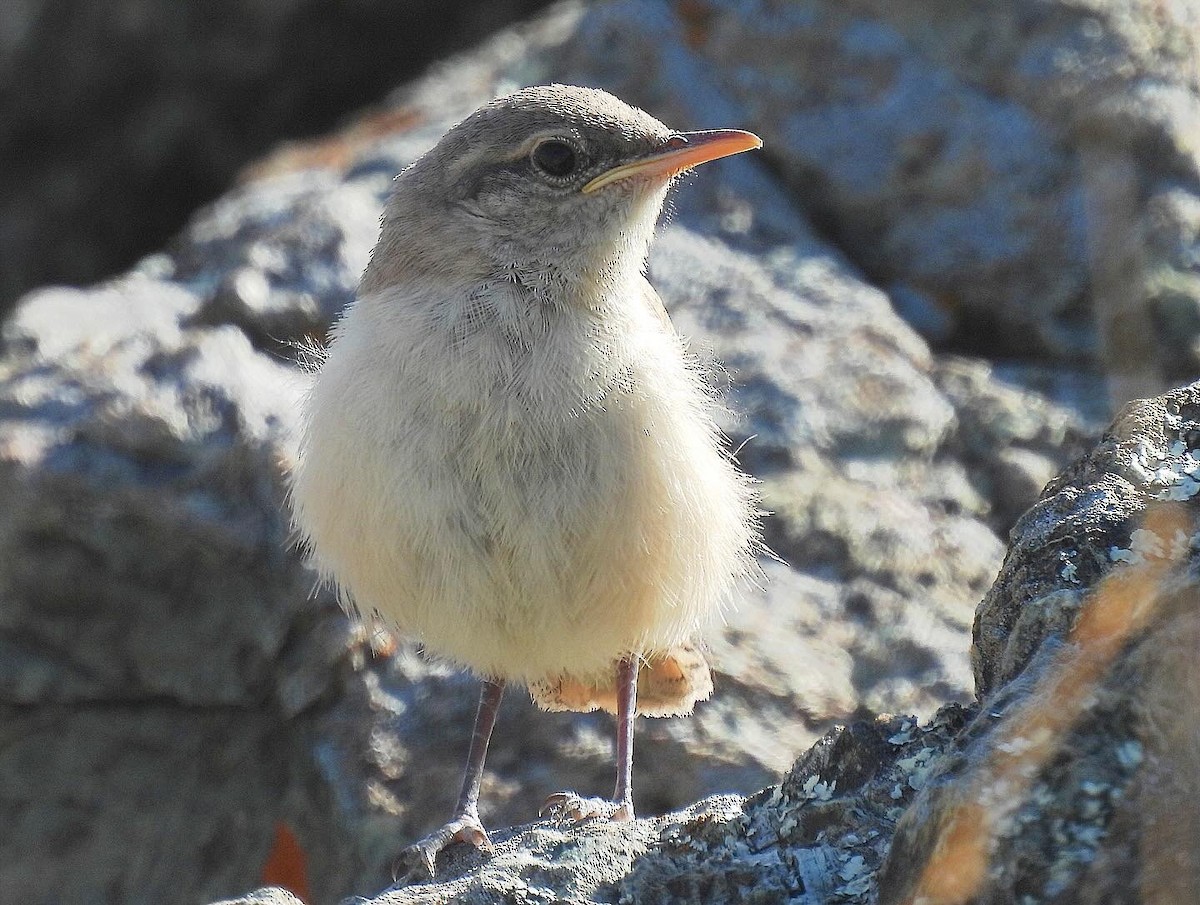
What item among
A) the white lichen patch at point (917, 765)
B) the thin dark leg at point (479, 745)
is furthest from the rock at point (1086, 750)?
the thin dark leg at point (479, 745)

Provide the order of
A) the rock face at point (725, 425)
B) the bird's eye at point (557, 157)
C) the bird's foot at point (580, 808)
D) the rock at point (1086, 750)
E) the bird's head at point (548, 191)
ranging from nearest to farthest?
the rock at point (1086, 750) → the bird's foot at point (580, 808) → the bird's head at point (548, 191) → the bird's eye at point (557, 157) → the rock face at point (725, 425)

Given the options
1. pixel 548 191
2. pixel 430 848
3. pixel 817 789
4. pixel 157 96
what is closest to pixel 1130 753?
pixel 817 789

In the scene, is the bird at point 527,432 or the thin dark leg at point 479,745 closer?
the bird at point 527,432

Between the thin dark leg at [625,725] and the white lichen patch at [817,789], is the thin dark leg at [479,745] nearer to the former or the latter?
the thin dark leg at [625,725]

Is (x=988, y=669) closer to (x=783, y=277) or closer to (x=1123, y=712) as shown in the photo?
(x=1123, y=712)

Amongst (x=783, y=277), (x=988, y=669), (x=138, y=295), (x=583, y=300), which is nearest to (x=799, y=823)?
(x=988, y=669)

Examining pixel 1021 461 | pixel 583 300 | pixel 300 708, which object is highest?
pixel 1021 461

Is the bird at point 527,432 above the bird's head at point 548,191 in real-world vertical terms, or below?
below
